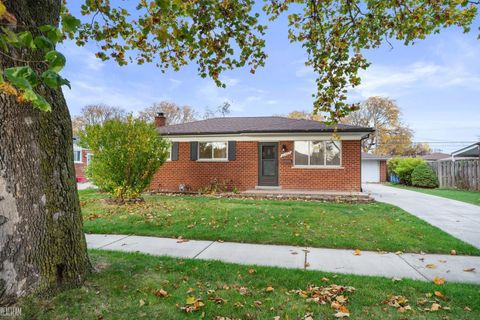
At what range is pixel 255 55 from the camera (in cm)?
561

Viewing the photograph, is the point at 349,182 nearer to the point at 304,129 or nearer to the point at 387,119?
the point at 304,129

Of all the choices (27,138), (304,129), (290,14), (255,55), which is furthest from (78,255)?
(304,129)

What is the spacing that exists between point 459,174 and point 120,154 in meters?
19.2

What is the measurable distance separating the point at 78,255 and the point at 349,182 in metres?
11.7

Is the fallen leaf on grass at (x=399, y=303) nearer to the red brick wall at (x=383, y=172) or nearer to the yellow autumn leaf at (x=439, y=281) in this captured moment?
the yellow autumn leaf at (x=439, y=281)

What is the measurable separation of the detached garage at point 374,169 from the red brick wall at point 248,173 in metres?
16.1

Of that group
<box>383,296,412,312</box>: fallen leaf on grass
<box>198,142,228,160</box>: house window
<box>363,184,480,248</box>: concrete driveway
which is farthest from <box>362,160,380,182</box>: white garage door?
<box>383,296,412,312</box>: fallen leaf on grass

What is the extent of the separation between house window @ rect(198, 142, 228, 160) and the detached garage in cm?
1837

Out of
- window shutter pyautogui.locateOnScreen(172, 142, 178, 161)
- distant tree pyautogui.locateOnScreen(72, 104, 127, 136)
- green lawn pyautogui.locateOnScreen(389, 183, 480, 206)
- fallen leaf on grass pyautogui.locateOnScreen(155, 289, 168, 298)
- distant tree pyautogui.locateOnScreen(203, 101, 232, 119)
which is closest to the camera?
fallen leaf on grass pyautogui.locateOnScreen(155, 289, 168, 298)

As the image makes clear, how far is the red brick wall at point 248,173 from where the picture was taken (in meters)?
12.6

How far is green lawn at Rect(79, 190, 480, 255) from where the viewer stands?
521cm

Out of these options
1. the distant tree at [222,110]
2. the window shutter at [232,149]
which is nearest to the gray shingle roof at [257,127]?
the window shutter at [232,149]

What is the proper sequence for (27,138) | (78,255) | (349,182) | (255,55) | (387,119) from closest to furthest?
(27,138)
(78,255)
(255,55)
(349,182)
(387,119)

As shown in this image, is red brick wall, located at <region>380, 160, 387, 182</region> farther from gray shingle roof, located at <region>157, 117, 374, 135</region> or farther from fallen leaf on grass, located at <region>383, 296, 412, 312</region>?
fallen leaf on grass, located at <region>383, 296, 412, 312</region>
